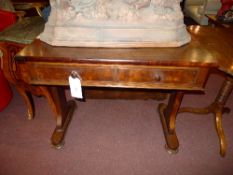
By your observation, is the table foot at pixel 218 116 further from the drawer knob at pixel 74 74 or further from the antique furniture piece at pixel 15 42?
the antique furniture piece at pixel 15 42

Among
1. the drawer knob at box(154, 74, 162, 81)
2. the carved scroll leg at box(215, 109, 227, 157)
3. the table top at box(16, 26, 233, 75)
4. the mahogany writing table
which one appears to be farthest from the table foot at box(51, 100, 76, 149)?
the carved scroll leg at box(215, 109, 227, 157)

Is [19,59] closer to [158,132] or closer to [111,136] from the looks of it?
[111,136]

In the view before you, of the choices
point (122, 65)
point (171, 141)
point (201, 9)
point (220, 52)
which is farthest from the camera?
point (201, 9)

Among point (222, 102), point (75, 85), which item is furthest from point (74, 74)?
point (222, 102)

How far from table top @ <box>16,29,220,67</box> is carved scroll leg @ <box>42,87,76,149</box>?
426mm

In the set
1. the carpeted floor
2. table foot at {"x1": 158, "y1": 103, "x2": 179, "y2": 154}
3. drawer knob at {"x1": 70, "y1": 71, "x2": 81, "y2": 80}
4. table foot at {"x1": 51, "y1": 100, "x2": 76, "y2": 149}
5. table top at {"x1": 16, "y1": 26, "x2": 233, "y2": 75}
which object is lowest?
the carpeted floor

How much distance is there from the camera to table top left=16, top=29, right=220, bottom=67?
908 mm

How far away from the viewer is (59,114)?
1549 mm

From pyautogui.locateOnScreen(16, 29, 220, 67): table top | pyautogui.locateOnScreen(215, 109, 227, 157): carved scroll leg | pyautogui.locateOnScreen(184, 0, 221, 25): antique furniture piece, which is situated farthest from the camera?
pyautogui.locateOnScreen(184, 0, 221, 25): antique furniture piece

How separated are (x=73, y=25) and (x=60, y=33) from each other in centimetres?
9

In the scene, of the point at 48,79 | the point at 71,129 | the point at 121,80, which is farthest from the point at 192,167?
the point at 48,79

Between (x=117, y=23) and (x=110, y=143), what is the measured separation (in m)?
1.01

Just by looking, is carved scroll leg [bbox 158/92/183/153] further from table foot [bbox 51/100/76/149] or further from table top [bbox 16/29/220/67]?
table foot [bbox 51/100/76/149]

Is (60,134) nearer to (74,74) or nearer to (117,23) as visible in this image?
(74,74)
